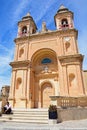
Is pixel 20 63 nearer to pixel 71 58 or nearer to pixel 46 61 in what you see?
pixel 46 61

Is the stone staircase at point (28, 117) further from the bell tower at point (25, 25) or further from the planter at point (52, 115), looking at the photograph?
the bell tower at point (25, 25)

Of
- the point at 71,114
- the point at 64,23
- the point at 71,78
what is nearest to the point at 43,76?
the point at 71,78

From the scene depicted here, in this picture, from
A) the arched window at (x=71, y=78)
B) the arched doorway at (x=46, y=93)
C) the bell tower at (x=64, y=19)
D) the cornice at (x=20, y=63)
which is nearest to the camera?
the arched window at (x=71, y=78)

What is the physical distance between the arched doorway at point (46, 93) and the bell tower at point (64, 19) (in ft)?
29.9

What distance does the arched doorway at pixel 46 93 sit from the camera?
56.5 ft

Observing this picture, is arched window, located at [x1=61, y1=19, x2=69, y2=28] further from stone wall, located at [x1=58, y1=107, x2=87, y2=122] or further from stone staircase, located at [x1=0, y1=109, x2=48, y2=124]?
stone staircase, located at [x1=0, y1=109, x2=48, y2=124]

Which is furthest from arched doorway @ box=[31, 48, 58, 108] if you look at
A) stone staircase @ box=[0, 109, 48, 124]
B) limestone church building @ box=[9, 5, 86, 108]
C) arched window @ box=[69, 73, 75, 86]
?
stone staircase @ box=[0, 109, 48, 124]

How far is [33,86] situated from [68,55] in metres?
6.37

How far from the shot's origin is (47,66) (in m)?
18.8

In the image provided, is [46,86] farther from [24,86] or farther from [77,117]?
[77,117]

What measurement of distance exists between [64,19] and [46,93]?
1215 cm

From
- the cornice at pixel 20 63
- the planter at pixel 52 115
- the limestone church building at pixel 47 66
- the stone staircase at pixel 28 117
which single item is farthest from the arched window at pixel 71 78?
the planter at pixel 52 115

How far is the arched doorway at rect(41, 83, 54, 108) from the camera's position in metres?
17.2

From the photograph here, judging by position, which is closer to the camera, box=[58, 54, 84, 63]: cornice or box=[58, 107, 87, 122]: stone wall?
box=[58, 107, 87, 122]: stone wall
